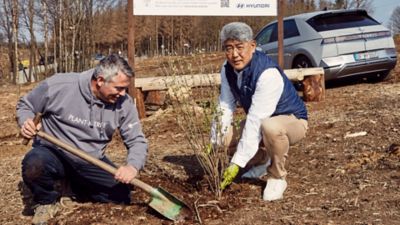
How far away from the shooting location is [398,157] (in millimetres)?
4531

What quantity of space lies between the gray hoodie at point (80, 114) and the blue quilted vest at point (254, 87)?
76cm

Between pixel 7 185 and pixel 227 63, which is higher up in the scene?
pixel 227 63

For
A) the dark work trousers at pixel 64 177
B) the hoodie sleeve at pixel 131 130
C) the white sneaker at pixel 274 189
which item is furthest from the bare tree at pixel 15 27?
the white sneaker at pixel 274 189

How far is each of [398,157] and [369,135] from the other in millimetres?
953

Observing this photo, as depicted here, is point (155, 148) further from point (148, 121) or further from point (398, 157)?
point (398, 157)

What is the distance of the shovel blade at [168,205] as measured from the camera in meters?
3.63

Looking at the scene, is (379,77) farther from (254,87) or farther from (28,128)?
A: (28,128)

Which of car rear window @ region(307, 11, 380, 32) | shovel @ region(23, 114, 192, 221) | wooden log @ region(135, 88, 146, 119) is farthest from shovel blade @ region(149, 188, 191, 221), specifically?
car rear window @ region(307, 11, 380, 32)

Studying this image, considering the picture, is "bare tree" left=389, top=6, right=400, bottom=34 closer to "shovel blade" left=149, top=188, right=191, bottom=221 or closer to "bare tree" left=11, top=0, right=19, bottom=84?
"bare tree" left=11, top=0, right=19, bottom=84

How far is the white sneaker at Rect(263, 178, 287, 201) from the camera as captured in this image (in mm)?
3861

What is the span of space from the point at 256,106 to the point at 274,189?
2.00ft

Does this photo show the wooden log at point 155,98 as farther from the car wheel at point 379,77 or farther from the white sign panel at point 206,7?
the car wheel at point 379,77

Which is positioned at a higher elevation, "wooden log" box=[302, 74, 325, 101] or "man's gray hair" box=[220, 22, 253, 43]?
"man's gray hair" box=[220, 22, 253, 43]

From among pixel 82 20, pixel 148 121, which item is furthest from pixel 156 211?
pixel 82 20
